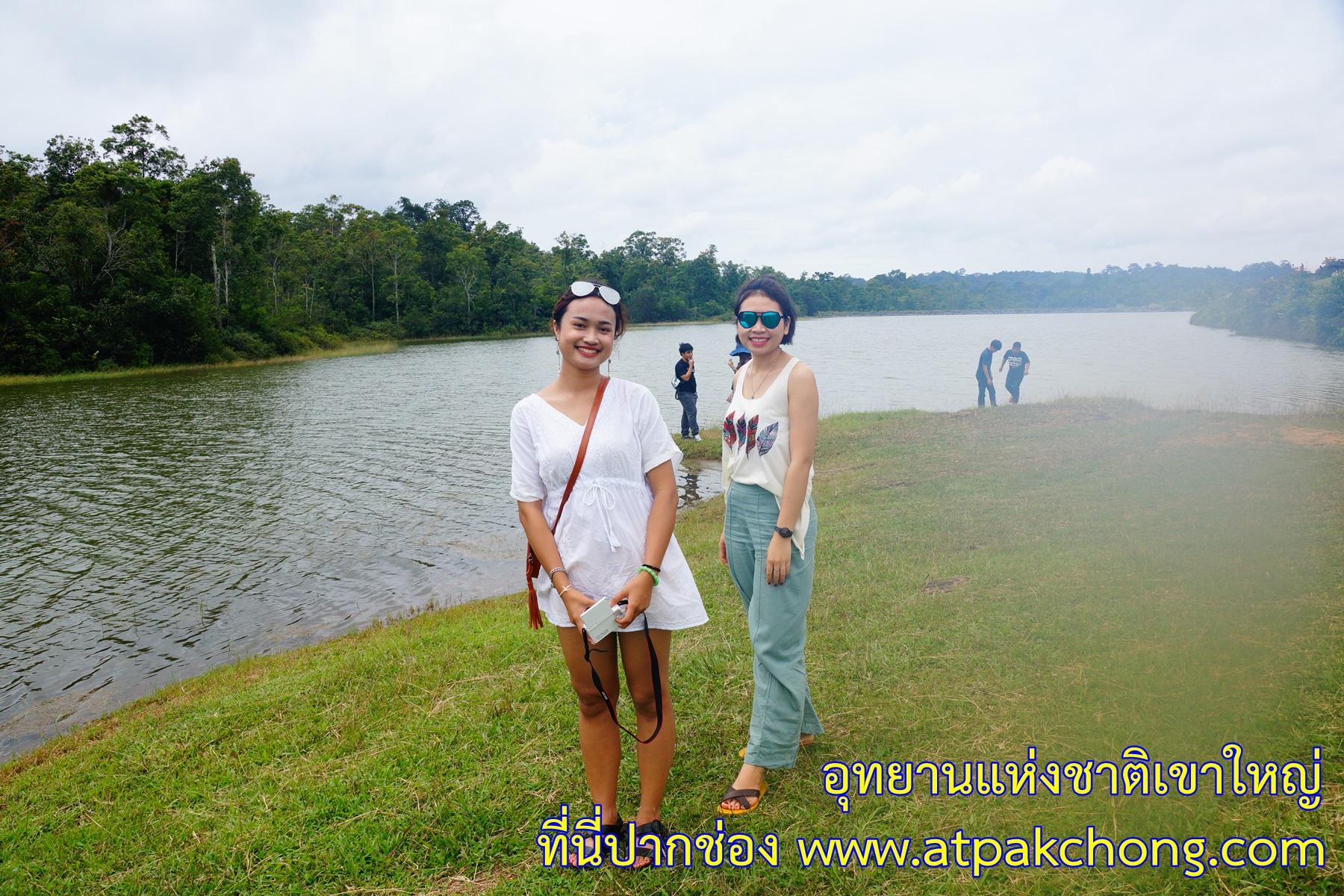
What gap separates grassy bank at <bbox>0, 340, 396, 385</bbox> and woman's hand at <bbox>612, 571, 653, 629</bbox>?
4792cm

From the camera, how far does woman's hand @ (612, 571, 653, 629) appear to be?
2.56m

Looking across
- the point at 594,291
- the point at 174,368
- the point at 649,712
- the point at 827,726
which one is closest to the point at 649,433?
the point at 594,291

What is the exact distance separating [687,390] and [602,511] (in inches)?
514

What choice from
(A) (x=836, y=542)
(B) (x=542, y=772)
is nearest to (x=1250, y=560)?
(A) (x=836, y=542)

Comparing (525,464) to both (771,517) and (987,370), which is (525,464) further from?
(987,370)

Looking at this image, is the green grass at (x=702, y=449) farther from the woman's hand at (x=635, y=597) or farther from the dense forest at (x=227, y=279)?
the dense forest at (x=227, y=279)

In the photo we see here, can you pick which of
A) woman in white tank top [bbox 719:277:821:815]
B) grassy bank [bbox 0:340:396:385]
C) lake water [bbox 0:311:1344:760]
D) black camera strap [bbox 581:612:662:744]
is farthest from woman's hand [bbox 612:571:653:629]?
grassy bank [bbox 0:340:396:385]

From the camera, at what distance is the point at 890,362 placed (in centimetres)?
4359

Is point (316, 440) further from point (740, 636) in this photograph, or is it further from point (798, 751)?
point (798, 751)

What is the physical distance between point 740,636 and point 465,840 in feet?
7.83

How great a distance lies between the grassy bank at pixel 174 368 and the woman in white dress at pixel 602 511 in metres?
47.6

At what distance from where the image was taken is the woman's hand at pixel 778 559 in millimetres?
2998

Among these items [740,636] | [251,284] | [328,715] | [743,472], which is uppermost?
[251,284]

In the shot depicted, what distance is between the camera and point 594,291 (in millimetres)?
2768
